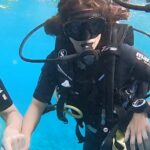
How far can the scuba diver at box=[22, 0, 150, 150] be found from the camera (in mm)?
1798

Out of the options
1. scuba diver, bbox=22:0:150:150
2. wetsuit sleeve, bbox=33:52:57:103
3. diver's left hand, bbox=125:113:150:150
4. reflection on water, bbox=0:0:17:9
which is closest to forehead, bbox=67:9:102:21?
scuba diver, bbox=22:0:150:150

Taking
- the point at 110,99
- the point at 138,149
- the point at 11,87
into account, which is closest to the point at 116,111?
the point at 110,99

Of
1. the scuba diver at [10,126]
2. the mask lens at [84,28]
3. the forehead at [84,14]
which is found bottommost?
the scuba diver at [10,126]

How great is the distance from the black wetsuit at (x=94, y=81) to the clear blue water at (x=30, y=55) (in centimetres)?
167

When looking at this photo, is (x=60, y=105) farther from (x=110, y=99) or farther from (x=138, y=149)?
(x=138, y=149)

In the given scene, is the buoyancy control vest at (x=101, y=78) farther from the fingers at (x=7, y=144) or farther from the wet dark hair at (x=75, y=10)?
the fingers at (x=7, y=144)

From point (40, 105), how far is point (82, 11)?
705 millimetres

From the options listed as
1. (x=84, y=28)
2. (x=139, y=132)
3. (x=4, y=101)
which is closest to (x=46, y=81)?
(x=4, y=101)

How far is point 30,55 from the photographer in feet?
20.6

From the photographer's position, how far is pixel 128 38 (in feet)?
6.86

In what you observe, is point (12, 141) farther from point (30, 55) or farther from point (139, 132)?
point (30, 55)

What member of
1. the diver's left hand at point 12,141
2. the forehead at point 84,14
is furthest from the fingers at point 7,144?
the forehead at point 84,14

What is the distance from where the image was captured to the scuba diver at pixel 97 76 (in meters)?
1.80

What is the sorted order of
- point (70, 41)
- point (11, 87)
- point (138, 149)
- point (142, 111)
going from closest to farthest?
point (138, 149)
point (142, 111)
point (70, 41)
point (11, 87)
